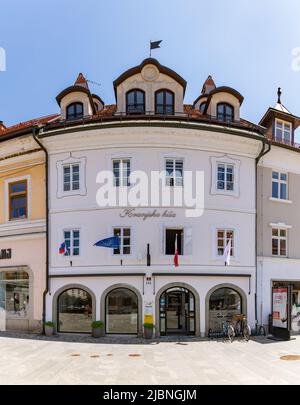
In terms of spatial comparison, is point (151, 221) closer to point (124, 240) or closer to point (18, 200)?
point (124, 240)

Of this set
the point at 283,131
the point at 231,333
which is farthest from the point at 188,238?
the point at 283,131

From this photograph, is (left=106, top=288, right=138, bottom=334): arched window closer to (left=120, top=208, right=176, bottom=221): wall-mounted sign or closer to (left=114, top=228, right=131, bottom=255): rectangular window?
(left=114, top=228, right=131, bottom=255): rectangular window

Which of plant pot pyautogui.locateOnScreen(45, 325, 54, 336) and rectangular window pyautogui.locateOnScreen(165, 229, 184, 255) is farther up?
rectangular window pyautogui.locateOnScreen(165, 229, 184, 255)

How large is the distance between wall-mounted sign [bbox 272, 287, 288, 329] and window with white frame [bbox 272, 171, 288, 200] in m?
5.65

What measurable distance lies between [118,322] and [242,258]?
23.5 feet

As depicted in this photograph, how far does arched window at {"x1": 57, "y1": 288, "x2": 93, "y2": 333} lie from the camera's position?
Result: 18672 millimetres

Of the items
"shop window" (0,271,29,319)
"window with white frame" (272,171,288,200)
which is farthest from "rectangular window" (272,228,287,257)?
"shop window" (0,271,29,319)

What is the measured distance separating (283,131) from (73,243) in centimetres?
1443

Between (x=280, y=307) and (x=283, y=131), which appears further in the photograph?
(x=283, y=131)

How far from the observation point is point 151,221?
18.5 m

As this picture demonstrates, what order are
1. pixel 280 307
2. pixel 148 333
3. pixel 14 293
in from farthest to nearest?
pixel 14 293, pixel 280 307, pixel 148 333

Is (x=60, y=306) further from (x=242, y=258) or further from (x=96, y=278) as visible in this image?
(x=242, y=258)
